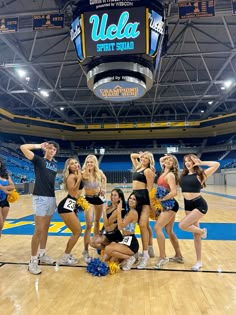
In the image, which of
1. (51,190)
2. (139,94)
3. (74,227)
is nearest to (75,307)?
(74,227)

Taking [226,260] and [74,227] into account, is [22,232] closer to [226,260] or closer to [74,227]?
[74,227]

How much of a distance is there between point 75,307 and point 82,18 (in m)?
5.63

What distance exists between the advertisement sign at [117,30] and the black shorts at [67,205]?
3692 mm

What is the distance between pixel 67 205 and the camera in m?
3.13

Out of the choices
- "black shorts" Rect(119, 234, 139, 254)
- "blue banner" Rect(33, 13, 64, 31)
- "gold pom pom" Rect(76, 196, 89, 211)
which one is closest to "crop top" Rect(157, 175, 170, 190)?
"black shorts" Rect(119, 234, 139, 254)

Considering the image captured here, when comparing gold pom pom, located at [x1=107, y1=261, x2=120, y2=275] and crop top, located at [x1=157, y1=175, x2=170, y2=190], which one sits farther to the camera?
crop top, located at [x1=157, y1=175, x2=170, y2=190]

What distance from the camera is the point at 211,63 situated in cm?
1402

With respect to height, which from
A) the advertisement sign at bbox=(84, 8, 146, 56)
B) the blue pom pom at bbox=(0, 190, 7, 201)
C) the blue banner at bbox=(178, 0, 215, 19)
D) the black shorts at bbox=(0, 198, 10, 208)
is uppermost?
the blue banner at bbox=(178, 0, 215, 19)

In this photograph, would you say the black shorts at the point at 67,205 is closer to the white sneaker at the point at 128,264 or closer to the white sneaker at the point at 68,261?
the white sneaker at the point at 68,261

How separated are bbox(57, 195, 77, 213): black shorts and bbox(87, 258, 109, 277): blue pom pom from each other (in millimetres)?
714

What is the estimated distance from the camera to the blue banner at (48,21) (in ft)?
22.0

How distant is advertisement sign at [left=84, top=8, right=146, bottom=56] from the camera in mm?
5281

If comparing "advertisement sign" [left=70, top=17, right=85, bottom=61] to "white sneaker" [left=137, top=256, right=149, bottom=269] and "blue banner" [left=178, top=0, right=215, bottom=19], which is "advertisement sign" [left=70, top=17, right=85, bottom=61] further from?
"white sneaker" [left=137, top=256, right=149, bottom=269]

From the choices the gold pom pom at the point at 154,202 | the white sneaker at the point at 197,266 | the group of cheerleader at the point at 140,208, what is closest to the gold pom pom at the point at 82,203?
the group of cheerleader at the point at 140,208
